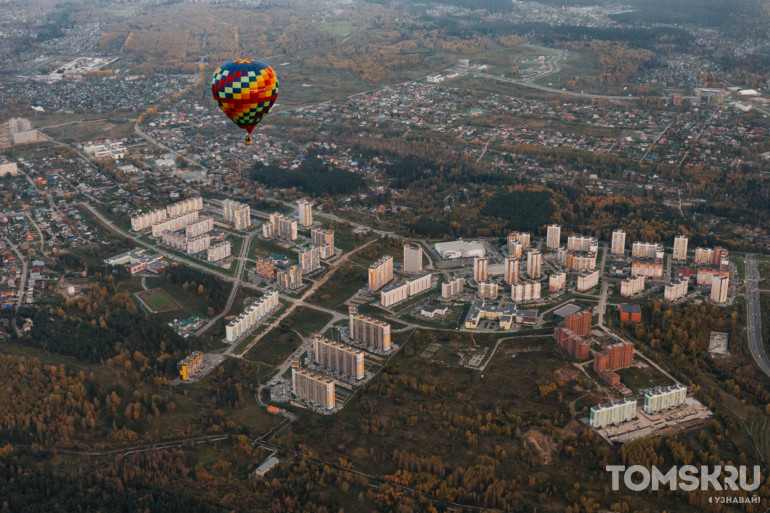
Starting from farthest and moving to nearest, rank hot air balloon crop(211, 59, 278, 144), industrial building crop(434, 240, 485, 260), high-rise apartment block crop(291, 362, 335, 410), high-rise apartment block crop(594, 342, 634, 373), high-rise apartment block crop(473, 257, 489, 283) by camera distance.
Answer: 1. industrial building crop(434, 240, 485, 260)
2. high-rise apartment block crop(473, 257, 489, 283)
3. high-rise apartment block crop(594, 342, 634, 373)
4. hot air balloon crop(211, 59, 278, 144)
5. high-rise apartment block crop(291, 362, 335, 410)

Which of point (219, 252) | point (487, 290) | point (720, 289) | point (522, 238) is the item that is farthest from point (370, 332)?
point (720, 289)

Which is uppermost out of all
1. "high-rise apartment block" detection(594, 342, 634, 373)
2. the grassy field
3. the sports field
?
"high-rise apartment block" detection(594, 342, 634, 373)

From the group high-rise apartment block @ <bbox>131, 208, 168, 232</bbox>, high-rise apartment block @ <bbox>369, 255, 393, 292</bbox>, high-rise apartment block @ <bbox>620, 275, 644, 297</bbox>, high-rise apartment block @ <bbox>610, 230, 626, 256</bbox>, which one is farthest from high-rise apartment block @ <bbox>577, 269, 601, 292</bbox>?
high-rise apartment block @ <bbox>131, 208, 168, 232</bbox>

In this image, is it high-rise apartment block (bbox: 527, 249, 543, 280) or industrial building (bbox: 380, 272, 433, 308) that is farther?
high-rise apartment block (bbox: 527, 249, 543, 280)

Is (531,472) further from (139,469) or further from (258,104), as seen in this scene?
(258,104)

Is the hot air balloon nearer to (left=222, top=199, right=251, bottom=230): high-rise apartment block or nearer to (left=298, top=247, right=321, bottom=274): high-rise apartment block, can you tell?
(left=298, top=247, right=321, bottom=274): high-rise apartment block

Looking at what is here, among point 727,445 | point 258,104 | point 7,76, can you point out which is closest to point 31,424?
point 258,104

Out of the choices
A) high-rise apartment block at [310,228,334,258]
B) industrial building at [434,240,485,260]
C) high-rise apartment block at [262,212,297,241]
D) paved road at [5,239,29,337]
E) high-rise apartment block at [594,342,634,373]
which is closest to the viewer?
high-rise apartment block at [594,342,634,373]

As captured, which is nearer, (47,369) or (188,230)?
(47,369)
